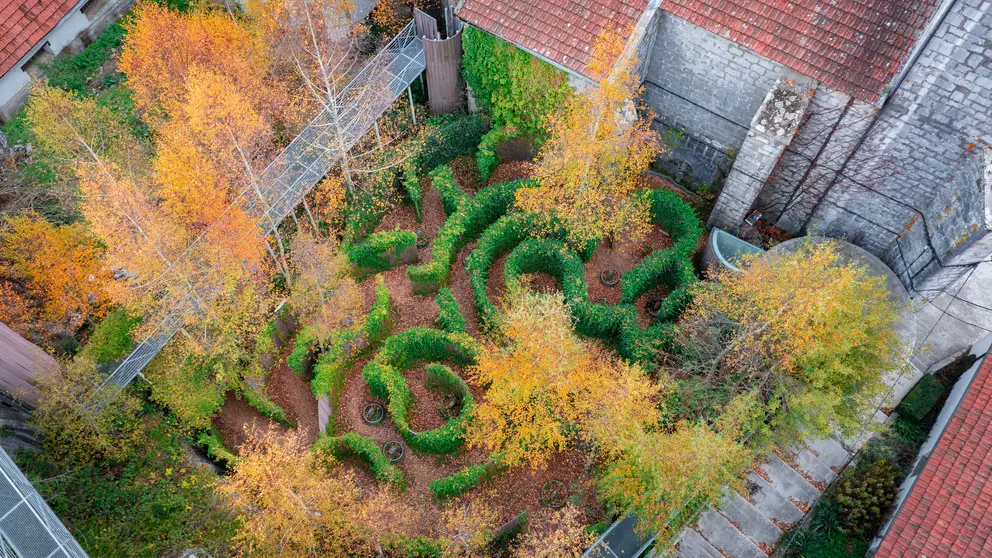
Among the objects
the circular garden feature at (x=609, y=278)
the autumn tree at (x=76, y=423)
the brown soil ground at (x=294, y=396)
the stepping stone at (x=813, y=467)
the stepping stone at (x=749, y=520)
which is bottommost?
the stepping stone at (x=749, y=520)

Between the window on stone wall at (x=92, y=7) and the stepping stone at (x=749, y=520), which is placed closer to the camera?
the stepping stone at (x=749, y=520)

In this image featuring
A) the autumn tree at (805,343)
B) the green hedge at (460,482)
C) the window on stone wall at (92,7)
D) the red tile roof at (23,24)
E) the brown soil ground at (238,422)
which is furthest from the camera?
the window on stone wall at (92,7)

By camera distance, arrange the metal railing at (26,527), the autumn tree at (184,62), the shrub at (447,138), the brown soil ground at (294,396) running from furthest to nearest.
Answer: the shrub at (447,138), the autumn tree at (184,62), the brown soil ground at (294,396), the metal railing at (26,527)

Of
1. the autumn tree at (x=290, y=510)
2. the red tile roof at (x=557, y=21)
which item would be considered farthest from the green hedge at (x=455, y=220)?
the autumn tree at (x=290, y=510)

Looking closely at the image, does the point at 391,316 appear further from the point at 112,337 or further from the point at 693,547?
the point at 693,547

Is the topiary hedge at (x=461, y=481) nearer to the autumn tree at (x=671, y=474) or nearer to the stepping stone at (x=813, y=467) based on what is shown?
the autumn tree at (x=671, y=474)

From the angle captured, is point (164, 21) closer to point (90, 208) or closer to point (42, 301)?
point (90, 208)

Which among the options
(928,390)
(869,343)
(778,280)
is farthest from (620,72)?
(928,390)

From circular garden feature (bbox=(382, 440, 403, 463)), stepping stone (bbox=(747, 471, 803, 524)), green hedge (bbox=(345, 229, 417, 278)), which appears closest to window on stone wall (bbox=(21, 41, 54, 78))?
green hedge (bbox=(345, 229, 417, 278))
